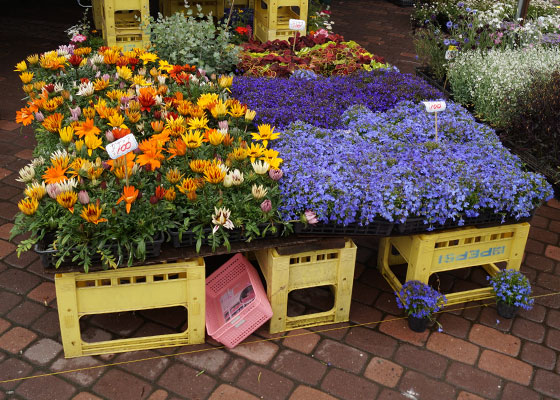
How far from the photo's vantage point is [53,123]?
12.2ft

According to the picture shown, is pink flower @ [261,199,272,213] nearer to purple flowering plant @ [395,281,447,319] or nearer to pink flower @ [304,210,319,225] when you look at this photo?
pink flower @ [304,210,319,225]

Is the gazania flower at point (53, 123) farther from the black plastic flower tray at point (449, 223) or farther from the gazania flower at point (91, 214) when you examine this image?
the black plastic flower tray at point (449, 223)

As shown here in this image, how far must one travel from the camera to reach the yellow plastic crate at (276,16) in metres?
6.75

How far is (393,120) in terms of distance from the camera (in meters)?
4.41

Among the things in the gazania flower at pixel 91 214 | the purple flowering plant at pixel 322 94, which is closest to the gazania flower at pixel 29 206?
the gazania flower at pixel 91 214

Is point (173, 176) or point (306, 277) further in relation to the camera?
point (306, 277)

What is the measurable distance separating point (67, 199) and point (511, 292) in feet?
8.56

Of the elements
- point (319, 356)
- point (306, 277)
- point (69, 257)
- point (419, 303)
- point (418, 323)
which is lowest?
point (319, 356)

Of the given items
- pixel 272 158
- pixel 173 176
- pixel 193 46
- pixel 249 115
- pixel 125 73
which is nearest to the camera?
pixel 173 176

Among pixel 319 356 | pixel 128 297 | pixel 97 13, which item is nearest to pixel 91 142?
pixel 128 297

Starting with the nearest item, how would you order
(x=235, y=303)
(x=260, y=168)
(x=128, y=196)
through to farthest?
1. (x=128, y=196)
2. (x=260, y=168)
3. (x=235, y=303)

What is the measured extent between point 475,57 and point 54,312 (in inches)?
178

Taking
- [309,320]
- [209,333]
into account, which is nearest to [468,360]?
[309,320]

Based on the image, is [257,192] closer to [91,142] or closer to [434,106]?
[91,142]
